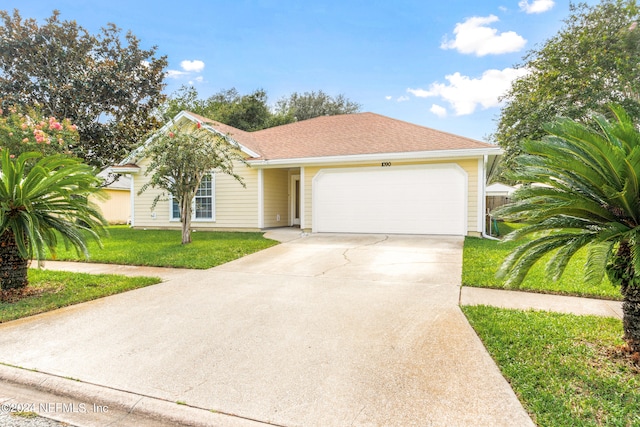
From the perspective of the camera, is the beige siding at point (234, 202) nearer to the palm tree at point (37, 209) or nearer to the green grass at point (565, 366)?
the palm tree at point (37, 209)

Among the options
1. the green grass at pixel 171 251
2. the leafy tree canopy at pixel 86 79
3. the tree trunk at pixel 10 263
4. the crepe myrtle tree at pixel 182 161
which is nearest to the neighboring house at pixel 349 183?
the crepe myrtle tree at pixel 182 161

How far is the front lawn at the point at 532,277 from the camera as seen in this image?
536 centimetres

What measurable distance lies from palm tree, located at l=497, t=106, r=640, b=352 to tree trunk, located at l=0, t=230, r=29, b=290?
21.9 ft

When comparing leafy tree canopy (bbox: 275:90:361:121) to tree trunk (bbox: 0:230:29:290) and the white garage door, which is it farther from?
tree trunk (bbox: 0:230:29:290)

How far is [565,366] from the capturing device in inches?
116

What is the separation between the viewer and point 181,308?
16.0 ft

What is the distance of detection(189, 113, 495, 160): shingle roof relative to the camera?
11.7 m

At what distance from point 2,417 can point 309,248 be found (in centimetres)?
741

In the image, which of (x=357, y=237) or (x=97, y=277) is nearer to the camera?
(x=97, y=277)

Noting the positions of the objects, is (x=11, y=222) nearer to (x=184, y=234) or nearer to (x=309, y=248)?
(x=184, y=234)

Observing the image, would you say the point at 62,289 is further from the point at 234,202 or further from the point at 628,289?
the point at 234,202

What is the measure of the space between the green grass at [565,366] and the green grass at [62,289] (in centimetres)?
554

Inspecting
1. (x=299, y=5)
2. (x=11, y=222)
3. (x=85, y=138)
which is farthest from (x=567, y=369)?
(x=85, y=138)

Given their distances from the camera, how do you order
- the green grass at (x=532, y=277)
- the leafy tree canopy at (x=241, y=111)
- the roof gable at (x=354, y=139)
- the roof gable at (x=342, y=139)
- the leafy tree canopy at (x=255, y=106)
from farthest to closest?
the leafy tree canopy at (x=241, y=111), the leafy tree canopy at (x=255, y=106), the roof gable at (x=354, y=139), the roof gable at (x=342, y=139), the green grass at (x=532, y=277)
